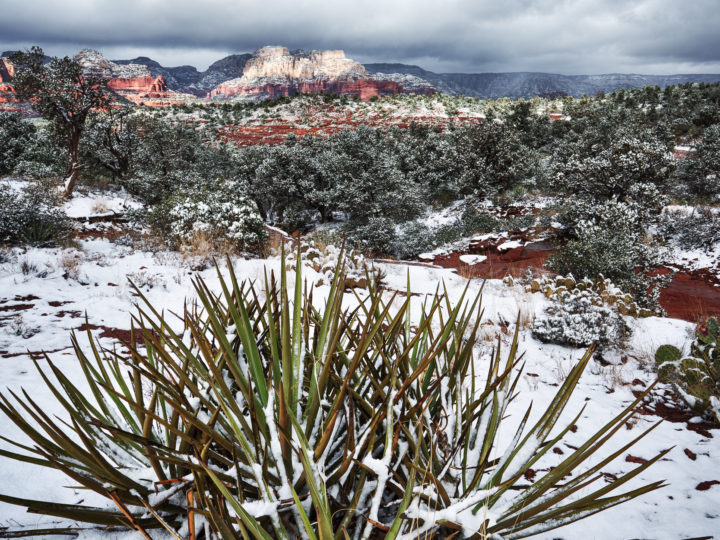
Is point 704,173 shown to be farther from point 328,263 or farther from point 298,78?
point 298,78

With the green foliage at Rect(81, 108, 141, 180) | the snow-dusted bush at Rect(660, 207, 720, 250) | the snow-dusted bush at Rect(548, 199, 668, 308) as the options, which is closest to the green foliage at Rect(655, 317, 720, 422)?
the snow-dusted bush at Rect(548, 199, 668, 308)

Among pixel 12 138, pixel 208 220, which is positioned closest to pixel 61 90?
pixel 208 220

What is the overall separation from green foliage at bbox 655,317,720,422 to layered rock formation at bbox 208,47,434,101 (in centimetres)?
13897

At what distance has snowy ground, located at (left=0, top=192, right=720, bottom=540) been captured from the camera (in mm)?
1451

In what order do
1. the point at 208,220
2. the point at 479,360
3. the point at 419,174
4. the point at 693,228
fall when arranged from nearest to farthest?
the point at 479,360, the point at 208,220, the point at 693,228, the point at 419,174

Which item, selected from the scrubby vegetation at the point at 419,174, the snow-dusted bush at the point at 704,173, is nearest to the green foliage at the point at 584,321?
the scrubby vegetation at the point at 419,174

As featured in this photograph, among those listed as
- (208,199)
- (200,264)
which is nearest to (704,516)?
(200,264)

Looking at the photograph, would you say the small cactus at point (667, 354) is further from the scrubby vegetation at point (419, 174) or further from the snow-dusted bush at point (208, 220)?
the snow-dusted bush at point (208, 220)

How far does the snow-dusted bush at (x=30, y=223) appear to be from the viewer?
18.2 ft

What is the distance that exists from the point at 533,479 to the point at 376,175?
11.9m

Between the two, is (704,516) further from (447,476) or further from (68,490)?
(68,490)

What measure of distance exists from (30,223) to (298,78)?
168488mm

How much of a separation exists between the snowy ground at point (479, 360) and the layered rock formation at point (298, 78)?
136837 millimetres

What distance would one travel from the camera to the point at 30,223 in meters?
6.01
